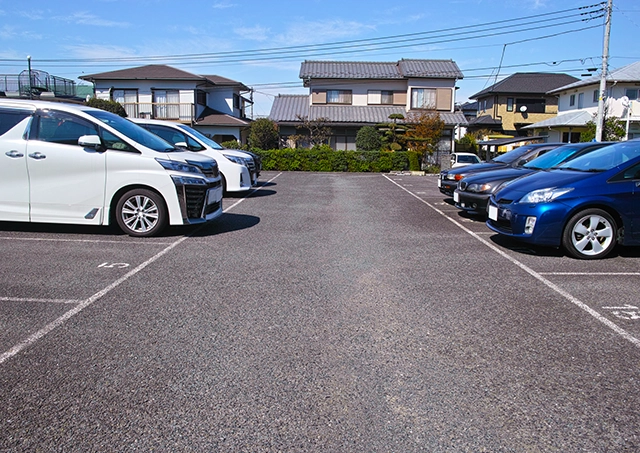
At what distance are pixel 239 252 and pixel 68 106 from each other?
3.34 m

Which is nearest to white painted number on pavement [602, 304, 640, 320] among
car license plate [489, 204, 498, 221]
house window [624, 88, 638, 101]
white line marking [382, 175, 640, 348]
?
white line marking [382, 175, 640, 348]

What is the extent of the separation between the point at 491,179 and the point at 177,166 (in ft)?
18.2

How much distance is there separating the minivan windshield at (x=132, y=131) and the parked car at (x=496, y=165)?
638 centimetres

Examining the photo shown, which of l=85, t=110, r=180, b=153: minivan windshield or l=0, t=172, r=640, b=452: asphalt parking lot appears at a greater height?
l=85, t=110, r=180, b=153: minivan windshield

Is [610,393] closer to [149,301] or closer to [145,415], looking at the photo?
[145,415]

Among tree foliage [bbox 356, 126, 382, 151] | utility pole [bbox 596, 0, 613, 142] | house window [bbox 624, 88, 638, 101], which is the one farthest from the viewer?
house window [bbox 624, 88, 638, 101]

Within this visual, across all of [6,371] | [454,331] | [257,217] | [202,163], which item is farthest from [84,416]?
[257,217]

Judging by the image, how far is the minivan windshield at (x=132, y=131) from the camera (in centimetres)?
761

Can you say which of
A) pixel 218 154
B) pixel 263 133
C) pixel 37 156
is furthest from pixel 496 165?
pixel 263 133

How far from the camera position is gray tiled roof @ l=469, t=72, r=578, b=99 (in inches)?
1683

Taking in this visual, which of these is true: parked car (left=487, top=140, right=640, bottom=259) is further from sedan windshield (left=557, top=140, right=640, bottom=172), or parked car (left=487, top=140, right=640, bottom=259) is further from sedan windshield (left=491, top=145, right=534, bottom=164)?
sedan windshield (left=491, top=145, right=534, bottom=164)

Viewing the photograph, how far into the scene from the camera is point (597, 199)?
6.45 m

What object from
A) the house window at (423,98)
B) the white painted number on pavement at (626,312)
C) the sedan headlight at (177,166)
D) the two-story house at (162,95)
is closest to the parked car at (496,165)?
the sedan headlight at (177,166)

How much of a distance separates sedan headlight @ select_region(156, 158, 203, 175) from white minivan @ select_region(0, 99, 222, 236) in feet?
0.05
